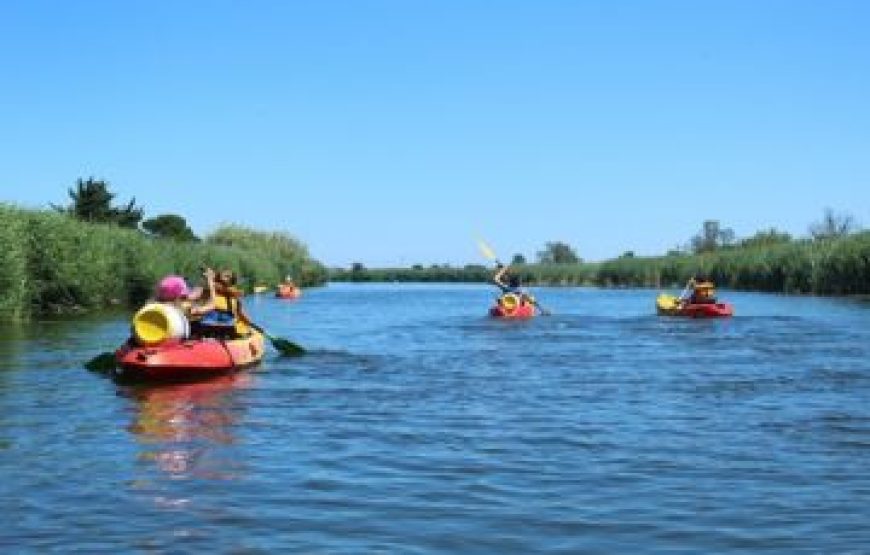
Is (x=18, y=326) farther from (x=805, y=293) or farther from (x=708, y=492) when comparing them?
(x=805, y=293)

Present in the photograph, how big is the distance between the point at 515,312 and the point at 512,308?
0.49ft

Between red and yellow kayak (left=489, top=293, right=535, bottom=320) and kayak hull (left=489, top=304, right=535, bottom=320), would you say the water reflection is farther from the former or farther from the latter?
kayak hull (left=489, top=304, right=535, bottom=320)

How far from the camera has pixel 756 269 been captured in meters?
69.2

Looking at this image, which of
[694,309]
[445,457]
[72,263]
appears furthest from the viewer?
[694,309]

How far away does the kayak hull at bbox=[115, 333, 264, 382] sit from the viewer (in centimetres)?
1588

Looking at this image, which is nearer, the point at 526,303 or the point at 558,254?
the point at 526,303

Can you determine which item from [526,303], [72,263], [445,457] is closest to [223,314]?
[445,457]

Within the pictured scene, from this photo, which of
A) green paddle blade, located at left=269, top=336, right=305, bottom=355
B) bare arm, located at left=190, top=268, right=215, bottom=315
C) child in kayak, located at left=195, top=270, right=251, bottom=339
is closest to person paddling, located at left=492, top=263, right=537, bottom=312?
green paddle blade, located at left=269, top=336, right=305, bottom=355

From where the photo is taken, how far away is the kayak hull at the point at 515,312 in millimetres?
34500

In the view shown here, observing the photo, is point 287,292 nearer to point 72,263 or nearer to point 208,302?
point 72,263

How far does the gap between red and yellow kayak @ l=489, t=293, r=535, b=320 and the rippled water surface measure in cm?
1363

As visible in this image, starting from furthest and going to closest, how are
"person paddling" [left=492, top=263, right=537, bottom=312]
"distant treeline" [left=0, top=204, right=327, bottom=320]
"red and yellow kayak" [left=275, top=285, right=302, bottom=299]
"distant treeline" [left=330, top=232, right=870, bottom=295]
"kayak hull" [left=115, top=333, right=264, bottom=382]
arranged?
"red and yellow kayak" [left=275, top=285, right=302, bottom=299] < "distant treeline" [left=330, top=232, right=870, bottom=295] < "person paddling" [left=492, top=263, right=537, bottom=312] < "distant treeline" [left=0, top=204, right=327, bottom=320] < "kayak hull" [left=115, top=333, right=264, bottom=382]

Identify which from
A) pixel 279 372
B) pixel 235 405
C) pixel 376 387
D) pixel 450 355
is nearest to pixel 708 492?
pixel 235 405

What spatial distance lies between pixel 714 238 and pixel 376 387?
113 m
